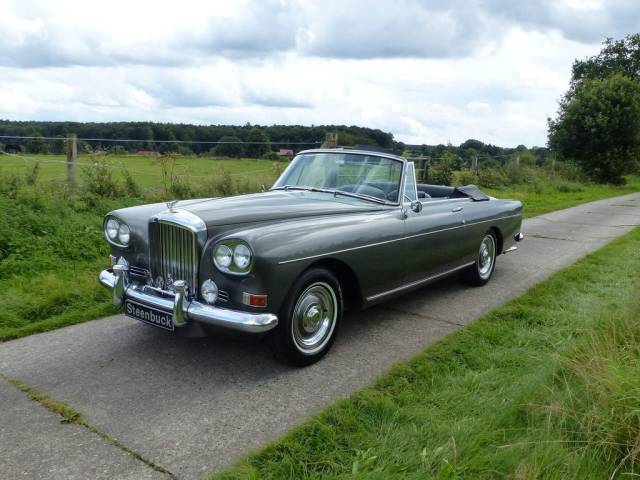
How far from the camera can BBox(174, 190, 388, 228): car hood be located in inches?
158

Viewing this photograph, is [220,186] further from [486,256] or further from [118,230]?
[118,230]

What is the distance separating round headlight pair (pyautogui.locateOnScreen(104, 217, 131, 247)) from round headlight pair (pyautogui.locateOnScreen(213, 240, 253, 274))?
39.4 inches

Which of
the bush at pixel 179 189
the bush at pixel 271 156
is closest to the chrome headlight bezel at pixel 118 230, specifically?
the bush at pixel 179 189

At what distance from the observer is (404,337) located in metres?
4.58

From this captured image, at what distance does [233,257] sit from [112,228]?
1.34 m

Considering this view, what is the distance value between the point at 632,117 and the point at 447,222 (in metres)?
24.9

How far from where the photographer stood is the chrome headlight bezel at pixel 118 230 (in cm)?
422

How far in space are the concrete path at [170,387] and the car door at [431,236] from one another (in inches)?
17.5

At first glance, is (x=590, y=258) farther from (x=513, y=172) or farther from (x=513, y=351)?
(x=513, y=172)

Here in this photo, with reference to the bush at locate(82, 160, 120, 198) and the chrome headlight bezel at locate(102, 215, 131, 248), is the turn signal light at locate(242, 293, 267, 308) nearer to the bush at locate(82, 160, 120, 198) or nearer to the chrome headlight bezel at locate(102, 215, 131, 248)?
the chrome headlight bezel at locate(102, 215, 131, 248)

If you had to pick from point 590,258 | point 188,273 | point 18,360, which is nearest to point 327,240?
point 188,273

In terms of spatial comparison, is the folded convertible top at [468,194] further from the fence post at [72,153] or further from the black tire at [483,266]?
the fence post at [72,153]

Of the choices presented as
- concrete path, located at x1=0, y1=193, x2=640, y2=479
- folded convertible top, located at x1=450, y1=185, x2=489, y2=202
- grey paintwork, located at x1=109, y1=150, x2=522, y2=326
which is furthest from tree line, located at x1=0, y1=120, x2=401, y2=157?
concrete path, located at x1=0, y1=193, x2=640, y2=479

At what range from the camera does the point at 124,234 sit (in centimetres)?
424
